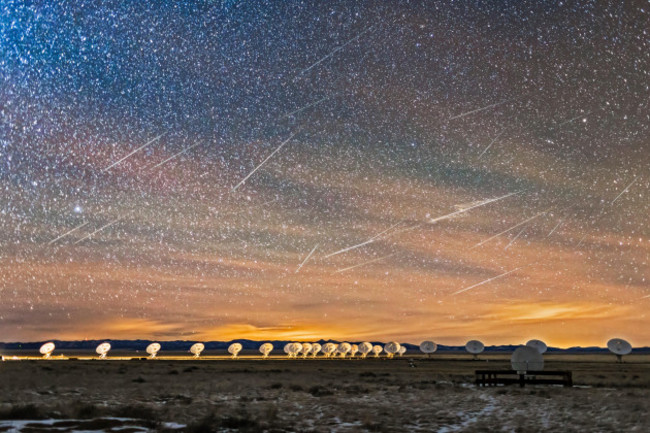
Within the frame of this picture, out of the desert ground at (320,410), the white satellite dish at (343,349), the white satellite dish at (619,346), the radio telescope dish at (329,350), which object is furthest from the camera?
the radio telescope dish at (329,350)

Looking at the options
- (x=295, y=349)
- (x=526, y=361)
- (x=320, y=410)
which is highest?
(x=295, y=349)

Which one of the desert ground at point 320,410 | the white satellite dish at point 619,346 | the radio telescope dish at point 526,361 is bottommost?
the desert ground at point 320,410

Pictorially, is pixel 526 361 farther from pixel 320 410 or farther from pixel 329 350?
pixel 329 350

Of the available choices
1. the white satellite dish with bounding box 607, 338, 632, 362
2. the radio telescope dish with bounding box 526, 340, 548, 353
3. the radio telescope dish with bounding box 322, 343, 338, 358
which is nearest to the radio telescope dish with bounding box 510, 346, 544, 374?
the radio telescope dish with bounding box 526, 340, 548, 353

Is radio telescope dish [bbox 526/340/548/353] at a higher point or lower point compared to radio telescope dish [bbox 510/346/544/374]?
higher

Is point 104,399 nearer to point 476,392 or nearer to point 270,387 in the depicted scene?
point 270,387

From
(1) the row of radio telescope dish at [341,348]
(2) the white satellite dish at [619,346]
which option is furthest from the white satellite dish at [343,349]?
(2) the white satellite dish at [619,346]

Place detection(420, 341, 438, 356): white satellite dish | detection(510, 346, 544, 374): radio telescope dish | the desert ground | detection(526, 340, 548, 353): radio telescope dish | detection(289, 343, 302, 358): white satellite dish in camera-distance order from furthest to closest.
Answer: detection(289, 343, 302, 358): white satellite dish
detection(420, 341, 438, 356): white satellite dish
detection(526, 340, 548, 353): radio telescope dish
detection(510, 346, 544, 374): radio telescope dish
the desert ground

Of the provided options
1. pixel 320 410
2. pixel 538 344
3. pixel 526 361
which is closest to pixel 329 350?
pixel 538 344

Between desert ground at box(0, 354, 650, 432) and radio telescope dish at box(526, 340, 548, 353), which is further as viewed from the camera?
radio telescope dish at box(526, 340, 548, 353)

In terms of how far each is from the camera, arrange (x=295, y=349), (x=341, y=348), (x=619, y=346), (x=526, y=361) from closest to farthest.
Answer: (x=526, y=361)
(x=619, y=346)
(x=295, y=349)
(x=341, y=348)

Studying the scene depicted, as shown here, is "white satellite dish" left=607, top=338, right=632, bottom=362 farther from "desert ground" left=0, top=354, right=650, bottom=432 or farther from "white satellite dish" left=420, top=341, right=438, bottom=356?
"desert ground" left=0, top=354, right=650, bottom=432

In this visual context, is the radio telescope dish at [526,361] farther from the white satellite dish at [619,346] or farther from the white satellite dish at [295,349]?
the white satellite dish at [295,349]

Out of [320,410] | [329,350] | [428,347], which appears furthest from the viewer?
[329,350]
